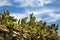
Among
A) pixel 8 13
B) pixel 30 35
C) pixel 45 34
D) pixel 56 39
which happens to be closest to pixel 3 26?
pixel 8 13

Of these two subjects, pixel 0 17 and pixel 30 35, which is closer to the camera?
pixel 0 17

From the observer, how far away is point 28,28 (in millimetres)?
24688

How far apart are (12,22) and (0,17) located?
4.16 ft

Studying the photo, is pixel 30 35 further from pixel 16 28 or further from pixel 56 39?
pixel 56 39

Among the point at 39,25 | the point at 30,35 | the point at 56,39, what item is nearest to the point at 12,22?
the point at 30,35

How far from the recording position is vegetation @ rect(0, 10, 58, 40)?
22.0m

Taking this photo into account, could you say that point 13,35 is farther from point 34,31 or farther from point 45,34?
point 45,34

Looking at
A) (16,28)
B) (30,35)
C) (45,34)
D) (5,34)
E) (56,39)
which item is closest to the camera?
(5,34)

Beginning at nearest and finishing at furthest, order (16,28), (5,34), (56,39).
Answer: (5,34) → (16,28) → (56,39)

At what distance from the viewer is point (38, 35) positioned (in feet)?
83.8

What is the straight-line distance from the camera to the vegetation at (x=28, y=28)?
22006mm

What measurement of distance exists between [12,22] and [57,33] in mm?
8402

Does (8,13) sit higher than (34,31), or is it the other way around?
(8,13)

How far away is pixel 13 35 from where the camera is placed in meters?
21.7
